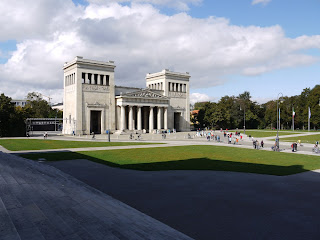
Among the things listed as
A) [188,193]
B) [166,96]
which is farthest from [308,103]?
[188,193]

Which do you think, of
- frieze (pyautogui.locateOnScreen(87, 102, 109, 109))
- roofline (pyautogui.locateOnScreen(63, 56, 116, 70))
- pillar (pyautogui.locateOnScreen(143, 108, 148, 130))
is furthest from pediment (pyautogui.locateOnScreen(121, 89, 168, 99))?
roofline (pyautogui.locateOnScreen(63, 56, 116, 70))

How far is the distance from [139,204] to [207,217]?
3069mm

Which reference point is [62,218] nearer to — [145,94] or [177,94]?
[145,94]

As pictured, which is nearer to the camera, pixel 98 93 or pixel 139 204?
pixel 139 204

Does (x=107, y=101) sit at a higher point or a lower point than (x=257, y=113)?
higher

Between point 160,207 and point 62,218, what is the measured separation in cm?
495

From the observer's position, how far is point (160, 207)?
1105cm

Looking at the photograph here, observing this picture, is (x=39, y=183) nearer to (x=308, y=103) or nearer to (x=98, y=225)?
(x=98, y=225)

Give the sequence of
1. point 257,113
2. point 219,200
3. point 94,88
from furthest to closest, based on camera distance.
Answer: point 257,113 → point 94,88 → point 219,200

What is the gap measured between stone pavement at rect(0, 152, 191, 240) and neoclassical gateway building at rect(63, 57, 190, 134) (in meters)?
58.4

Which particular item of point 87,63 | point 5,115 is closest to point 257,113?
point 87,63

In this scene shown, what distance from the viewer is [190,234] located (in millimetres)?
8438

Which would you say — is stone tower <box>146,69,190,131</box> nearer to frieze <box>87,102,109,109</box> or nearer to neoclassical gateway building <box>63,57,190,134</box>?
neoclassical gateway building <box>63,57,190,134</box>

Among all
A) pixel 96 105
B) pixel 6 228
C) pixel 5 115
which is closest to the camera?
pixel 6 228
